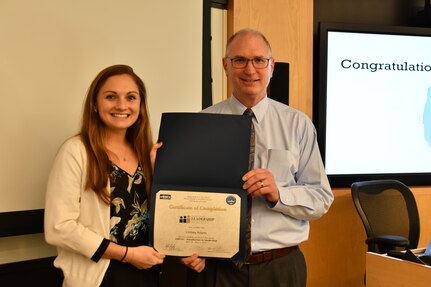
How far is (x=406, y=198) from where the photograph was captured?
10.5ft

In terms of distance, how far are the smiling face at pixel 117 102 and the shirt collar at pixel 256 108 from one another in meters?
0.45

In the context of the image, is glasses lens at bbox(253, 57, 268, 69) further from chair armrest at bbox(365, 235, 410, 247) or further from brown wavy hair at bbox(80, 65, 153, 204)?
chair armrest at bbox(365, 235, 410, 247)

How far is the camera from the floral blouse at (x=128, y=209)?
1.70 meters

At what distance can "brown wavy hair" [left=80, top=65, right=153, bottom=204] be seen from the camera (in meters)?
1.66

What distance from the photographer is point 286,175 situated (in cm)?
190

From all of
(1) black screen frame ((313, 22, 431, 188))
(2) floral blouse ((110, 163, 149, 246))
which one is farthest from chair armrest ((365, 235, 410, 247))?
(2) floral blouse ((110, 163, 149, 246))

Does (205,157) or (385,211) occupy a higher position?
(205,157)

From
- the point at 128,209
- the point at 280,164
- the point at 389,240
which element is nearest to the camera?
the point at 128,209

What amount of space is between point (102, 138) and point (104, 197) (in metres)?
0.25

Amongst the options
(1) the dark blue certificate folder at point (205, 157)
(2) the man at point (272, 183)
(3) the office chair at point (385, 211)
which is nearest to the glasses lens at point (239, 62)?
(2) the man at point (272, 183)

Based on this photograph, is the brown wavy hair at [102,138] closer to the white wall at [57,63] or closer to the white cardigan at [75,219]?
the white cardigan at [75,219]

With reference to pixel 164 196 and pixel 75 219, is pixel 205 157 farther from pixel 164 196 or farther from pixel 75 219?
pixel 75 219

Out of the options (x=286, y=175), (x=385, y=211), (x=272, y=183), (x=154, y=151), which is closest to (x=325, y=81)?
(x=385, y=211)

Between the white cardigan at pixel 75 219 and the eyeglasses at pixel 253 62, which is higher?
the eyeglasses at pixel 253 62
